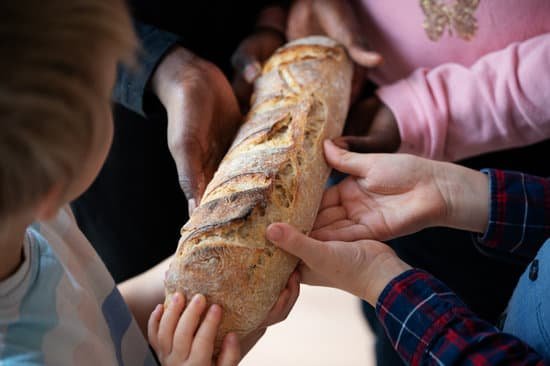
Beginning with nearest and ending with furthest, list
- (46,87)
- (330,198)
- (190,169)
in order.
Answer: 1. (46,87)
2. (190,169)
3. (330,198)

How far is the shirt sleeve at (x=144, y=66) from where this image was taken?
1102 mm

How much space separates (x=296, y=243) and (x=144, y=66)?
1.75ft

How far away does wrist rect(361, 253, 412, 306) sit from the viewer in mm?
845

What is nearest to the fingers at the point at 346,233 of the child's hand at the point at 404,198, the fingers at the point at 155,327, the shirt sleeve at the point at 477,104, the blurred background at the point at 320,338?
the child's hand at the point at 404,198

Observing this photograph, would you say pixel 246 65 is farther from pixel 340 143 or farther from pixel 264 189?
pixel 264 189

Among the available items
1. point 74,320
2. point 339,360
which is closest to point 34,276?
point 74,320

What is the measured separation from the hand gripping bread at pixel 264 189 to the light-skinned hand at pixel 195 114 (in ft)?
0.18

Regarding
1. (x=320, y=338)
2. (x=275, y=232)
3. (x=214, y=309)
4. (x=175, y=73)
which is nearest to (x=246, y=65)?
(x=175, y=73)

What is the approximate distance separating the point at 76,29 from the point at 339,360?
1.49 metres

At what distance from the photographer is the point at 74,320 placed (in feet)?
2.46

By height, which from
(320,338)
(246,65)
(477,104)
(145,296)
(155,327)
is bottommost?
(320,338)

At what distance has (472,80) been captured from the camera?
106 cm

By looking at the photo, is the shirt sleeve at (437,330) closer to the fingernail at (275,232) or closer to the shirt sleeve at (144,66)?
the fingernail at (275,232)

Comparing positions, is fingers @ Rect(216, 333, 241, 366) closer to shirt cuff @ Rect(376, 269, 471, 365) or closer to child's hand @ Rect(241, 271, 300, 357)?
child's hand @ Rect(241, 271, 300, 357)
